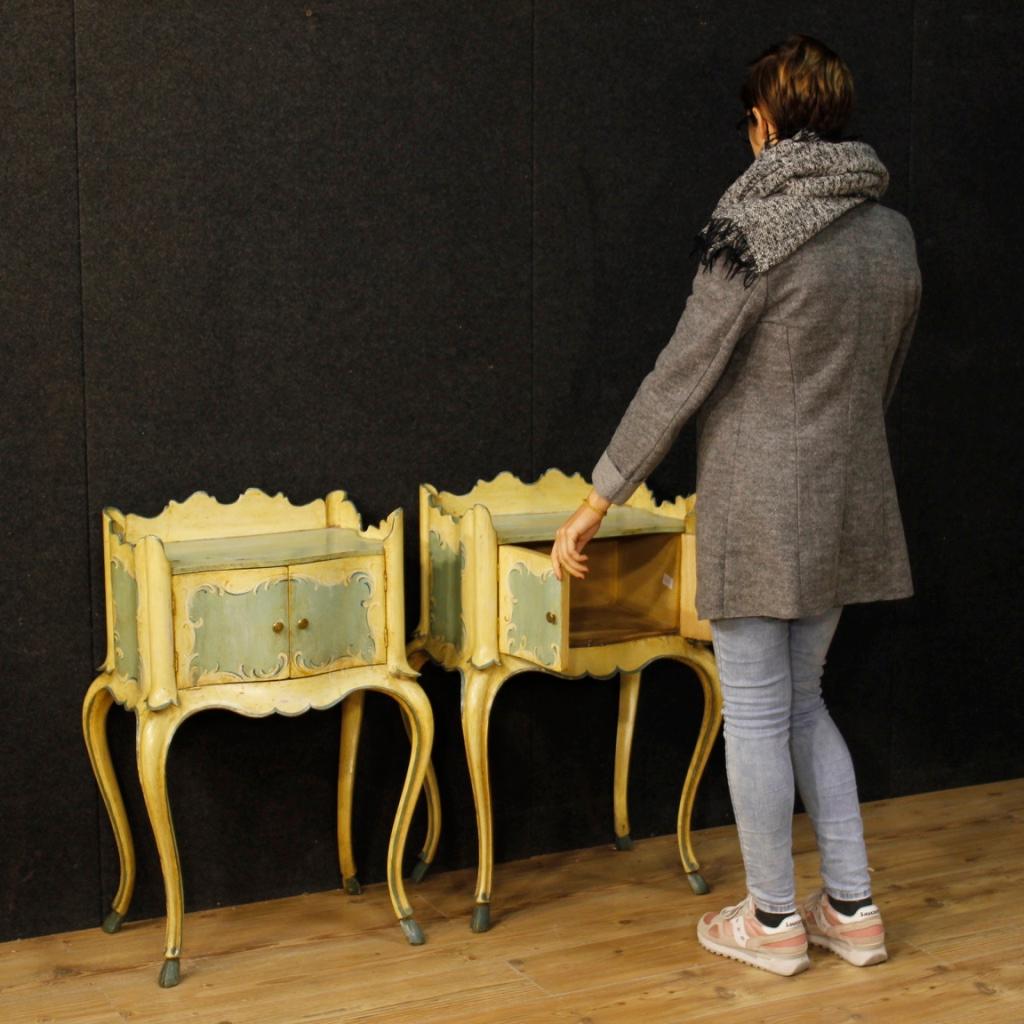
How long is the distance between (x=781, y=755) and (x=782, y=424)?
22.8 inches

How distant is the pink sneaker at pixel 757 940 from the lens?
2.60 metres

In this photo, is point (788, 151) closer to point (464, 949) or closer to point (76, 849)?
point (464, 949)

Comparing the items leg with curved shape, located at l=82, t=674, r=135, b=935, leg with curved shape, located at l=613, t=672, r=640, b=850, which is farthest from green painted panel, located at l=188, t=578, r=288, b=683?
leg with curved shape, located at l=613, t=672, r=640, b=850

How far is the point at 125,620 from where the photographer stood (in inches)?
105

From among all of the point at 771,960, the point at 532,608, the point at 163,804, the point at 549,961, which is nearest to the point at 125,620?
the point at 163,804

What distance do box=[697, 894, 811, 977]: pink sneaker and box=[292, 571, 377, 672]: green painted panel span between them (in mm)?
801

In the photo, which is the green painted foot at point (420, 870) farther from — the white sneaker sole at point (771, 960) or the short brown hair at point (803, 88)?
the short brown hair at point (803, 88)

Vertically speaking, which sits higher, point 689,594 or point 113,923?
point 689,594

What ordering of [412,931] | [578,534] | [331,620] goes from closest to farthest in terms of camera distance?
[578,534], [331,620], [412,931]

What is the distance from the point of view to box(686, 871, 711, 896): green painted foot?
9.86 feet

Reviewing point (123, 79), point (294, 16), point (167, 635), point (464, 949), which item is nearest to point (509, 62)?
point (294, 16)

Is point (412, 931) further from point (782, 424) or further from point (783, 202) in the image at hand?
point (783, 202)

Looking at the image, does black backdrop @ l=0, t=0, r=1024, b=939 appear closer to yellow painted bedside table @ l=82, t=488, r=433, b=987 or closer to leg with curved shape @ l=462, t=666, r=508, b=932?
yellow painted bedside table @ l=82, t=488, r=433, b=987

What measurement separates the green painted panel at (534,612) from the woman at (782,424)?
12 cm
